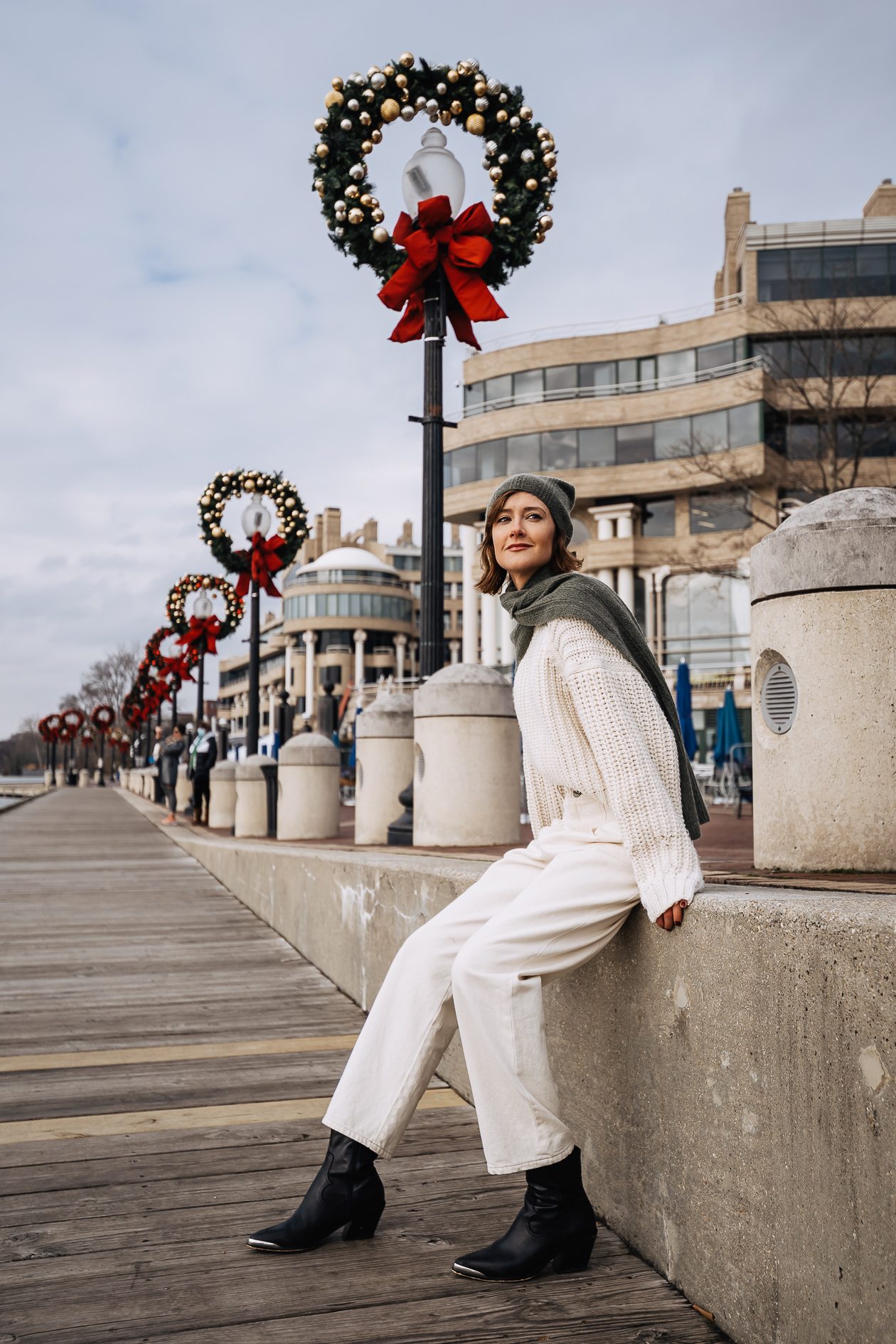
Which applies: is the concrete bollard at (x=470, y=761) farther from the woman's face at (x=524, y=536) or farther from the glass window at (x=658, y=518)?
the glass window at (x=658, y=518)

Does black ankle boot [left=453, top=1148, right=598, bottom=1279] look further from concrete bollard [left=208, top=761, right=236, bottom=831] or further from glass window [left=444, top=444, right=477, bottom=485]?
glass window [left=444, top=444, right=477, bottom=485]

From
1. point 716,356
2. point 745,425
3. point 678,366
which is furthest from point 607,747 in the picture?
Answer: point 678,366

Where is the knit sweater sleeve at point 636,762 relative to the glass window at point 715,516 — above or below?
below

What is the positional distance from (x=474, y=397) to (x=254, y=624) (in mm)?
32438

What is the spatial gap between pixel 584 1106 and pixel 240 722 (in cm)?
11031

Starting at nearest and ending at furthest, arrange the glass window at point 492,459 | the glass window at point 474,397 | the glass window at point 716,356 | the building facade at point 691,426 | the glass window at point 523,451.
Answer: the building facade at point 691,426 → the glass window at point 716,356 → the glass window at point 523,451 → the glass window at point 492,459 → the glass window at point 474,397

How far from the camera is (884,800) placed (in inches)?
122

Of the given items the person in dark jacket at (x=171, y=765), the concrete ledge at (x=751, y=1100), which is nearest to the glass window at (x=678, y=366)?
the person in dark jacket at (x=171, y=765)

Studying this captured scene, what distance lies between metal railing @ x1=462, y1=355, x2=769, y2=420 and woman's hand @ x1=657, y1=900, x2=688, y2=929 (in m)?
40.2

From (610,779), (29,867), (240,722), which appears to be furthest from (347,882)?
(240,722)

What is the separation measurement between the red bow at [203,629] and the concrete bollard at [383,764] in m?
13.7

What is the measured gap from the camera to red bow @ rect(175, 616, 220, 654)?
21578 mm

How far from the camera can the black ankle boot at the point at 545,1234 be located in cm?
224

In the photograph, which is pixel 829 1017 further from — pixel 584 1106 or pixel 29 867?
pixel 29 867
